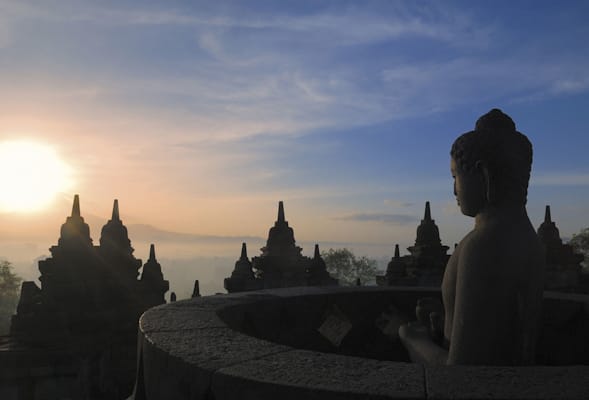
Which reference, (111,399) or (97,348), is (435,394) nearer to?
(111,399)

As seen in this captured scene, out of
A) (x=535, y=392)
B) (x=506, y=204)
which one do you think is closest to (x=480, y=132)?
(x=506, y=204)

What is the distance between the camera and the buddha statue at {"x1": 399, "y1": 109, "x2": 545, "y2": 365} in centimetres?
260

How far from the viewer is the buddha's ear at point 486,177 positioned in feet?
9.38

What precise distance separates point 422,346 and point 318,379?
1371mm

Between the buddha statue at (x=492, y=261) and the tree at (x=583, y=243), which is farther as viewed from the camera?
the tree at (x=583, y=243)

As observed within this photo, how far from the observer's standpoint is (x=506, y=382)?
74.5 inches

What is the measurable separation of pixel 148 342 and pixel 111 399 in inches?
247

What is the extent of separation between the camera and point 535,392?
1787 millimetres

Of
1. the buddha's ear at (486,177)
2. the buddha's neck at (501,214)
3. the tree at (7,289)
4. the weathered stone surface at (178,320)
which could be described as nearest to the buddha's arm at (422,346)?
the buddha's neck at (501,214)

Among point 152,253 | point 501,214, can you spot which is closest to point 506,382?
point 501,214

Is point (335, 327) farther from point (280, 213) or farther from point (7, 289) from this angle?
point (7, 289)

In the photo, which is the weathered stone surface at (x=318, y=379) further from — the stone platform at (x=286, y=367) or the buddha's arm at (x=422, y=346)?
the buddha's arm at (x=422, y=346)

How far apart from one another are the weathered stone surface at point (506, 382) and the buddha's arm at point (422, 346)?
821 mm

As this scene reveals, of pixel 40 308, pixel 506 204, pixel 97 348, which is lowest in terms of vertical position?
pixel 97 348
